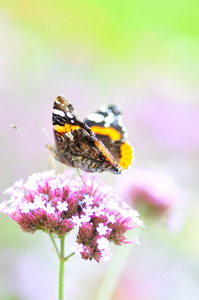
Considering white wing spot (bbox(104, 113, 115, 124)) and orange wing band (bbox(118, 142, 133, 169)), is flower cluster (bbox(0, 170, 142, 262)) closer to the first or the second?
orange wing band (bbox(118, 142, 133, 169))

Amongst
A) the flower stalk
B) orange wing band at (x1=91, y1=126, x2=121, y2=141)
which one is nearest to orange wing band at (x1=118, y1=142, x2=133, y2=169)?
orange wing band at (x1=91, y1=126, x2=121, y2=141)

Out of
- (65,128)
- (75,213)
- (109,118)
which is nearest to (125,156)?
(109,118)

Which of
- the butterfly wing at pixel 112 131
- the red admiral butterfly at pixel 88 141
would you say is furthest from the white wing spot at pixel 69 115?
the butterfly wing at pixel 112 131

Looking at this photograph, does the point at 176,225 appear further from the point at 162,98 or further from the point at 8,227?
the point at 162,98

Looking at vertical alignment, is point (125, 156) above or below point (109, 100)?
below

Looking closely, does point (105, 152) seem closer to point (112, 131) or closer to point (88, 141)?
point (88, 141)

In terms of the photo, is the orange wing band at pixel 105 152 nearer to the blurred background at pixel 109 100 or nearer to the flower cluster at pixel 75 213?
the flower cluster at pixel 75 213
